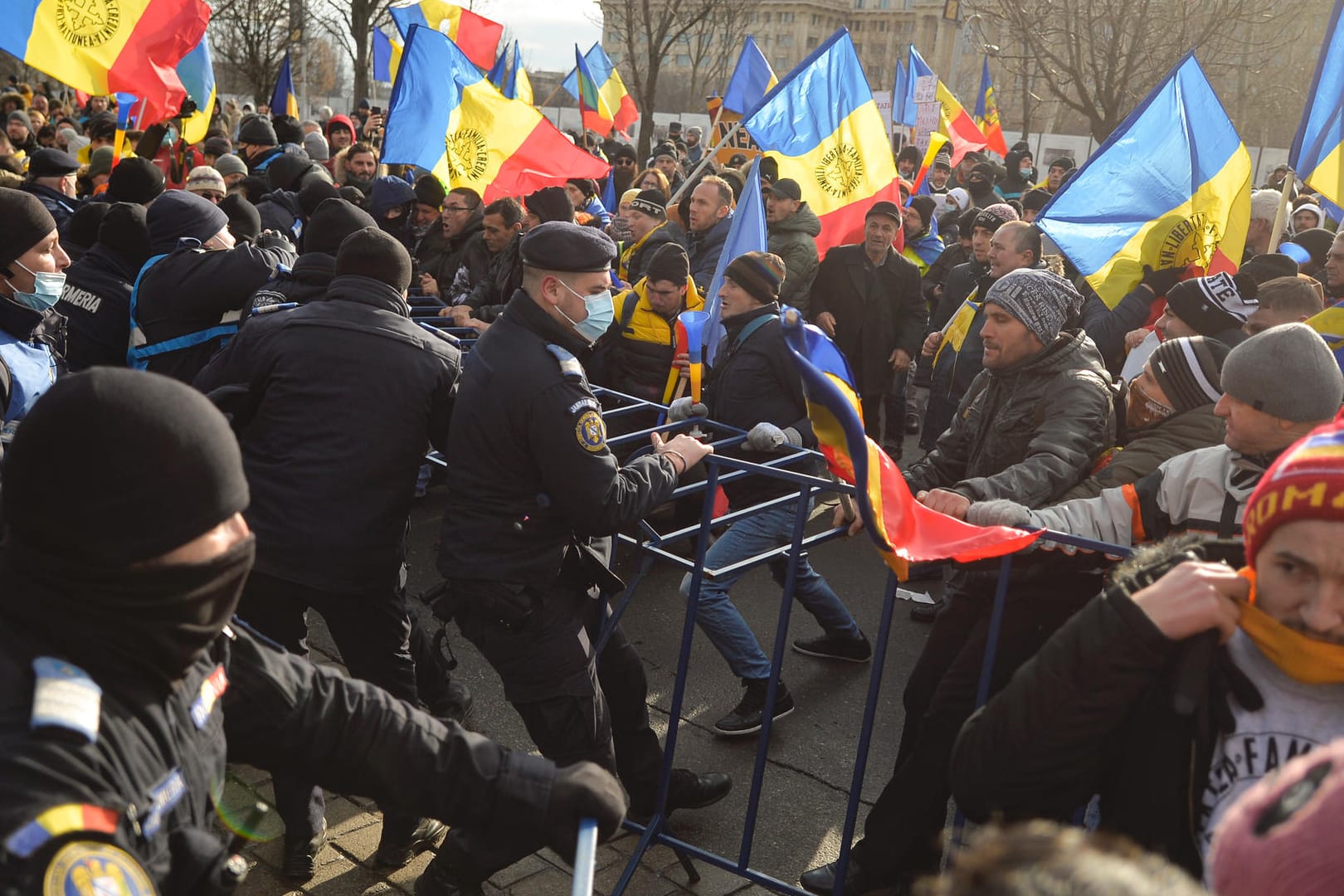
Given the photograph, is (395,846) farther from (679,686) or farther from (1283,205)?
(1283,205)

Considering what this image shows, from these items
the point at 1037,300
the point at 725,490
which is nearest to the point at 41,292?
the point at 725,490

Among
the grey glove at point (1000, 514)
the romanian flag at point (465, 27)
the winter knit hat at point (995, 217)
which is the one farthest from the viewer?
the romanian flag at point (465, 27)

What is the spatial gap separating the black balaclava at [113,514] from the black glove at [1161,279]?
5.71 m

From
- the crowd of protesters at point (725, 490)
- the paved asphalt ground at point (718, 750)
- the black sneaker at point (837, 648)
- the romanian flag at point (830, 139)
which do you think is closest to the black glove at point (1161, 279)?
the crowd of protesters at point (725, 490)

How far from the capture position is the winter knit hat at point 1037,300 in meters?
3.86

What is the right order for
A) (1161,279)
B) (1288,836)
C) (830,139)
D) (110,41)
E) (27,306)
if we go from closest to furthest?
(1288,836) < (27,306) < (1161,279) < (110,41) < (830,139)

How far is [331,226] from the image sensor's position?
15.8ft

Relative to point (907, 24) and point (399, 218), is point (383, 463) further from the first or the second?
point (907, 24)

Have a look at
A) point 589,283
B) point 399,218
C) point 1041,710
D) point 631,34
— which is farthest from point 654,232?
point 631,34

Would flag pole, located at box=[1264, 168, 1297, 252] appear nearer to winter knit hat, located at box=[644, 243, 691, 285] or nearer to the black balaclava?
winter knit hat, located at box=[644, 243, 691, 285]

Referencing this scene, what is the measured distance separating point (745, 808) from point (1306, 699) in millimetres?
2638

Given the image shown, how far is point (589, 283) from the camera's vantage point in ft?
11.7

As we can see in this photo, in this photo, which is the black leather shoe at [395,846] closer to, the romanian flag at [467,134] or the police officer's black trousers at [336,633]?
the police officer's black trousers at [336,633]

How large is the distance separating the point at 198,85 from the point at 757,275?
22.6 feet
